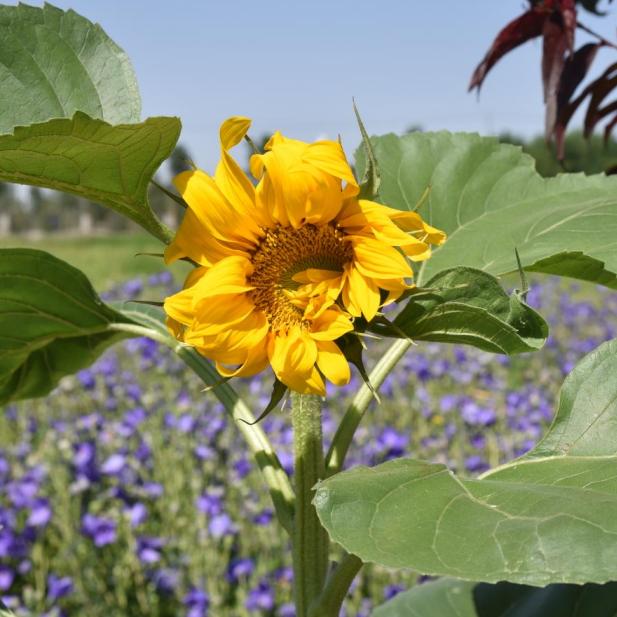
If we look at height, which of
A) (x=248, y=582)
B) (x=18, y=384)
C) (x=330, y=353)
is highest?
(x=330, y=353)

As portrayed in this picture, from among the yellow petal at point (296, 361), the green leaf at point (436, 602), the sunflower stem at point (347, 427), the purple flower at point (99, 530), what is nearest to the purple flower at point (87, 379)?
the purple flower at point (99, 530)

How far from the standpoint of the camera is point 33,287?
90cm

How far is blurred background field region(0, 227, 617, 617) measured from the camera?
2652 millimetres

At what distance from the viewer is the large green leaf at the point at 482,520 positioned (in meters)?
0.52

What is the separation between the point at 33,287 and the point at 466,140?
0.50 m

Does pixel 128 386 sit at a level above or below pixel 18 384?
below

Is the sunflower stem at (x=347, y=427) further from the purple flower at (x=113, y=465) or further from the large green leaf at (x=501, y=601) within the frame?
the purple flower at (x=113, y=465)

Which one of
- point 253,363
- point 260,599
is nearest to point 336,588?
point 253,363

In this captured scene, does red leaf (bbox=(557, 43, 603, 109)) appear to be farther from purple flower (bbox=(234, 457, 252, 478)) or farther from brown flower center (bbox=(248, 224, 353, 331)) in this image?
purple flower (bbox=(234, 457, 252, 478))

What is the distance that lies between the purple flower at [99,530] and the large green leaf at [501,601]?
1.59 meters

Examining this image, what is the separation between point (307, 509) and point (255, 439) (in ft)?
0.32

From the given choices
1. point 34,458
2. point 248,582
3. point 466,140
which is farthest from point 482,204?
point 34,458

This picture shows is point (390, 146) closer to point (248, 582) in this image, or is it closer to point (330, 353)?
point (330, 353)

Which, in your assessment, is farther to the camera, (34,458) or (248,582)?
(34,458)
